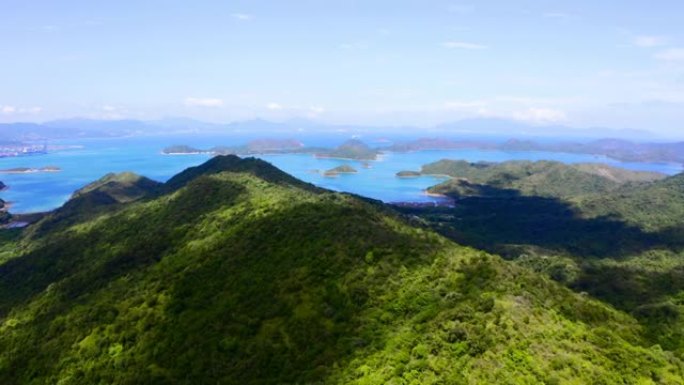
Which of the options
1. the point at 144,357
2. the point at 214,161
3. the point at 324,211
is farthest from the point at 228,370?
the point at 214,161

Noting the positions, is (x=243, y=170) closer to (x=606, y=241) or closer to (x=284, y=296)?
(x=284, y=296)

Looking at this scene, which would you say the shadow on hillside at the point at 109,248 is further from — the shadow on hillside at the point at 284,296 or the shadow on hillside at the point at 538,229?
the shadow on hillside at the point at 538,229

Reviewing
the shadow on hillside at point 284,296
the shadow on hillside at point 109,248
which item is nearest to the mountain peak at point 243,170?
the shadow on hillside at point 109,248

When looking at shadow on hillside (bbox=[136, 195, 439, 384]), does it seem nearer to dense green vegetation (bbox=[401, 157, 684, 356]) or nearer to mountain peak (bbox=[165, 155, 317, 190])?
dense green vegetation (bbox=[401, 157, 684, 356])

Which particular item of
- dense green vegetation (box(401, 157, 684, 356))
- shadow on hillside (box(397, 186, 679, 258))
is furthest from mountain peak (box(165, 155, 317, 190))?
dense green vegetation (box(401, 157, 684, 356))

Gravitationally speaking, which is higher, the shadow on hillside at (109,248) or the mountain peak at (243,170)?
the mountain peak at (243,170)
